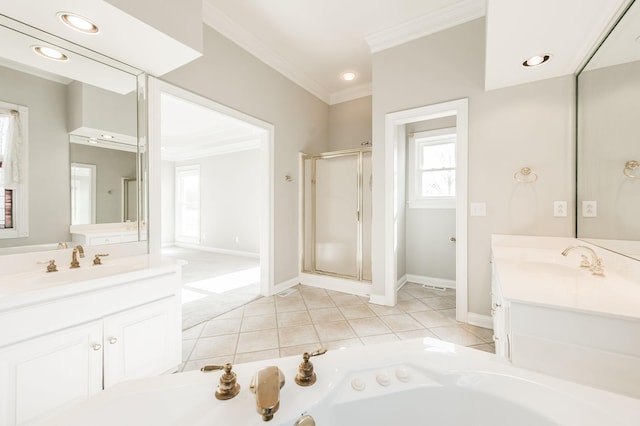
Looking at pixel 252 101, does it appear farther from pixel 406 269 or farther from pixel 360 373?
pixel 406 269

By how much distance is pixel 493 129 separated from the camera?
229cm

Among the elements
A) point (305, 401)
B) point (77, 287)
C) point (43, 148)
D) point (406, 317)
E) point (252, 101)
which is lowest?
point (406, 317)

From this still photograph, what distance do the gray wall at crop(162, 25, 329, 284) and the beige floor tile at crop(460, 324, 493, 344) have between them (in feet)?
7.03

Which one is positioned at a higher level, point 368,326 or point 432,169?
point 432,169

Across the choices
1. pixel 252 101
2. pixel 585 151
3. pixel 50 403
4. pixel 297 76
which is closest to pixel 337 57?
pixel 297 76

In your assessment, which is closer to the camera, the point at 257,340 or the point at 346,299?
the point at 257,340

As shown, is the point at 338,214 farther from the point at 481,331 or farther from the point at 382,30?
the point at 382,30

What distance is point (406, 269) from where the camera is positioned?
3811mm

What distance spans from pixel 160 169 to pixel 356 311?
91.2 inches

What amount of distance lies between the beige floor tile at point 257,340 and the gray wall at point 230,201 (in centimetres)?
365

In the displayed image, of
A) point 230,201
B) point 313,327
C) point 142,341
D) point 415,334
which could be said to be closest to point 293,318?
point 313,327

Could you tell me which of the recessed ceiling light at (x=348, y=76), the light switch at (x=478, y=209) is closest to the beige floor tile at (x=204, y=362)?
the light switch at (x=478, y=209)

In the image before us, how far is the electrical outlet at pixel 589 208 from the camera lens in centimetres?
166

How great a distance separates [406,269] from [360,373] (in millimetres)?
3160
